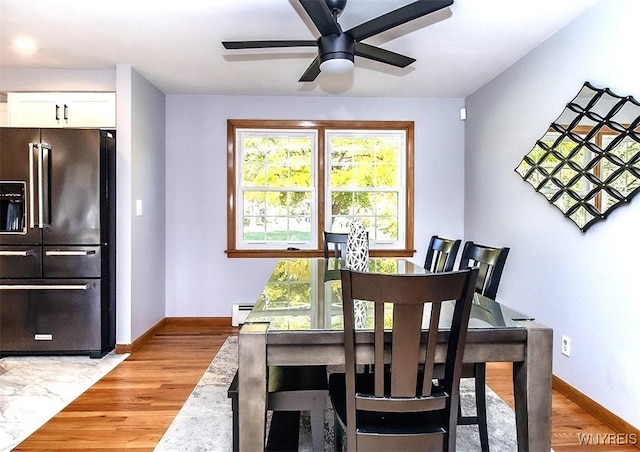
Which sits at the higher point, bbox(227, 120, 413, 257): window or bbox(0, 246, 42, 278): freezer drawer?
bbox(227, 120, 413, 257): window

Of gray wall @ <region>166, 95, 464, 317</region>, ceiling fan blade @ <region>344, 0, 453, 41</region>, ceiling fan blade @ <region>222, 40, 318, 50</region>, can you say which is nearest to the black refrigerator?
gray wall @ <region>166, 95, 464, 317</region>

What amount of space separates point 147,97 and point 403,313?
11.9 feet

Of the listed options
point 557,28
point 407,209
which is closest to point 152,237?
point 407,209

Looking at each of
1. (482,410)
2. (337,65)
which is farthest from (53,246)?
(482,410)

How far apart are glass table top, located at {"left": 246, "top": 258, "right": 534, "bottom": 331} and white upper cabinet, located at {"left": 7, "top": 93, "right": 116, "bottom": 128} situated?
Result: 8.13 ft

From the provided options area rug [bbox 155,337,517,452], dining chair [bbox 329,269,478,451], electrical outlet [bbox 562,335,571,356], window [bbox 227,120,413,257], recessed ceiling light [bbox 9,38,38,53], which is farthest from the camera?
window [bbox 227,120,413,257]

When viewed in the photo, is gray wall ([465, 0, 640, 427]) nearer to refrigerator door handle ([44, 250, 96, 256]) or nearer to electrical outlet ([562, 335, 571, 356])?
electrical outlet ([562, 335, 571, 356])

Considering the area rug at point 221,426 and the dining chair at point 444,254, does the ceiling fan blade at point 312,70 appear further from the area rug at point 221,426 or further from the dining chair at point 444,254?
the area rug at point 221,426

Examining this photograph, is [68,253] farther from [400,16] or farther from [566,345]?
[566,345]

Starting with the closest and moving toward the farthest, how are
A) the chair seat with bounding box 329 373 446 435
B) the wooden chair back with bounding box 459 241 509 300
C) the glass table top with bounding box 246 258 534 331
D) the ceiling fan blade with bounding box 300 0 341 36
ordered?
the chair seat with bounding box 329 373 446 435
the glass table top with bounding box 246 258 534 331
the ceiling fan blade with bounding box 300 0 341 36
the wooden chair back with bounding box 459 241 509 300

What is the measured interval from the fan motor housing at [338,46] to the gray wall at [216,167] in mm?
2250

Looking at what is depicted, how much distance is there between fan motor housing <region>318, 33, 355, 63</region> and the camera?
7.30 feet

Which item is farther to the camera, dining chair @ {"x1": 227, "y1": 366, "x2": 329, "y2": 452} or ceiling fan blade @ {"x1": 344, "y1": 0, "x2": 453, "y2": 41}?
ceiling fan blade @ {"x1": 344, "y1": 0, "x2": 453, "y2": 41}

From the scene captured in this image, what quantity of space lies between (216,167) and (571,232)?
3341 mm
